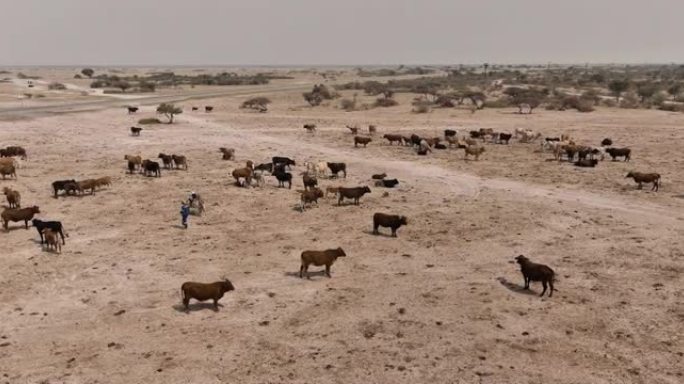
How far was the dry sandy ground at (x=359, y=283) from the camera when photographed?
11.4m

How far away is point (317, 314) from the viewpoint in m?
13.6

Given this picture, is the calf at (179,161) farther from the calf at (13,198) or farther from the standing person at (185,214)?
the standing person at (185,214)

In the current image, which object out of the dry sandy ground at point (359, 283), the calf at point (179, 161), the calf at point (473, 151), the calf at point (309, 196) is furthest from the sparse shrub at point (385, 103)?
the calf at point (309, 196)

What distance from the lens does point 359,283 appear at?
50.8ft

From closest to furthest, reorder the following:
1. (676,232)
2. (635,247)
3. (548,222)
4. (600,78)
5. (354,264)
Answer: (354,264), (635,247), (676,232), (548,222), (600,78)

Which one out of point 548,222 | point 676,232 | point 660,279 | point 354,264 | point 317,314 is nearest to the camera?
point 317,314

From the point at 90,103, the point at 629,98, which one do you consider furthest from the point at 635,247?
the point at 90,103

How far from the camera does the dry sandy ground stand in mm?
11422

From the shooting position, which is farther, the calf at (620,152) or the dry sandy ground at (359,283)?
the calf at (620,152)

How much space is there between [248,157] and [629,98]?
5244 cm

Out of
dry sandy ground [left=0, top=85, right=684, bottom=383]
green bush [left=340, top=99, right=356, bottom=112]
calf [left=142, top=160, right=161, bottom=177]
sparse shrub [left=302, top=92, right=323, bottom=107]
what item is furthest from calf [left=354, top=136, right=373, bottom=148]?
sparse shrub [left=302, top=92, right=323, bottom=107]

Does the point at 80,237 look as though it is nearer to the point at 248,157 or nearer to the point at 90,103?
the point at 248,157

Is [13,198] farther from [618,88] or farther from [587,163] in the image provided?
[618,88]

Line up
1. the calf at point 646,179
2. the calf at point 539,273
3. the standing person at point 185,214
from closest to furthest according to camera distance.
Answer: the calf at point 539,273, the standing person at point 185,214, the calf at point 646,179
